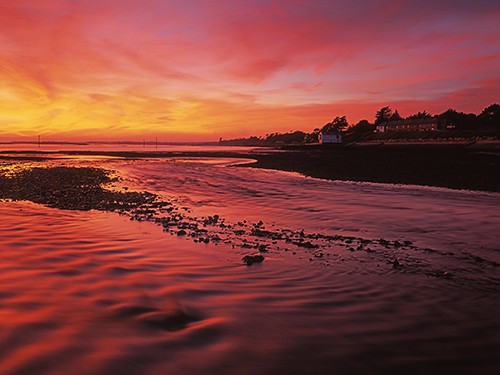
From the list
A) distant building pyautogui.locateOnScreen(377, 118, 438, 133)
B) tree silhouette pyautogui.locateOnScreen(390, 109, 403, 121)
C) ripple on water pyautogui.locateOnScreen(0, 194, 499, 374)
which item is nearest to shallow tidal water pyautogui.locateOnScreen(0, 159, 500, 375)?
ripple on water pyautogui.locateOnScreen(0, 194, 499, 374)

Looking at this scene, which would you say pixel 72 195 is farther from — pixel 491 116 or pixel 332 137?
pixel 332 137

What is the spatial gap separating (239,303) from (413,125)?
150m

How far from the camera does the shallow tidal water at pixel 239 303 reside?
4.39 m

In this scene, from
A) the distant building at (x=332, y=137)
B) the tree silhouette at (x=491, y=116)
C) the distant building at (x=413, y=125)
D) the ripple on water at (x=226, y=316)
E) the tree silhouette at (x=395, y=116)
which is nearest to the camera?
the ripple on water at (x=226, y=316)

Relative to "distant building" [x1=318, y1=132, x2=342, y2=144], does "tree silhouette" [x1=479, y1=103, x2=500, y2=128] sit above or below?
above

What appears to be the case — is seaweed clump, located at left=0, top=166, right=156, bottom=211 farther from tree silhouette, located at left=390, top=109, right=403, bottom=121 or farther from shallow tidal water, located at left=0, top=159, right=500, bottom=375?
tree silhouette, located at left=390, top=109, right=403, bottom=121

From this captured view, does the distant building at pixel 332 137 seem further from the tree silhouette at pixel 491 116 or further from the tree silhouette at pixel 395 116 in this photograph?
the tree silhouette at pixel 491 116

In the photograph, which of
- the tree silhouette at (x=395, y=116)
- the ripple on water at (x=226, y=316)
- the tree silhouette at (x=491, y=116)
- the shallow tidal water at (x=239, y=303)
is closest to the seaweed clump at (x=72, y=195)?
the shallow tidal water at (x=239, y=303)

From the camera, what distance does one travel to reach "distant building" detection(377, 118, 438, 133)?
130150mm

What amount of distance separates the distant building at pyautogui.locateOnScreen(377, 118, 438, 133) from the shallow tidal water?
135068 mm

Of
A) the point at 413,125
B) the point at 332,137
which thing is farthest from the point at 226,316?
the point at 413,125

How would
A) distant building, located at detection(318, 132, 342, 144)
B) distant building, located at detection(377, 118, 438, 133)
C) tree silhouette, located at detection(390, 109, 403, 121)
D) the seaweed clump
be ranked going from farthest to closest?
tree silhouette, located at detection(390, 109, 403, 121) < distant building, located at detection(318, 132, 342, 144) < distant building, located at detection(377, 118, 438, 133) < the seaweed clump

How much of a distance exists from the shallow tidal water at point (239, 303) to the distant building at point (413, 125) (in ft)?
443

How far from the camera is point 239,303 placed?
6.18m
